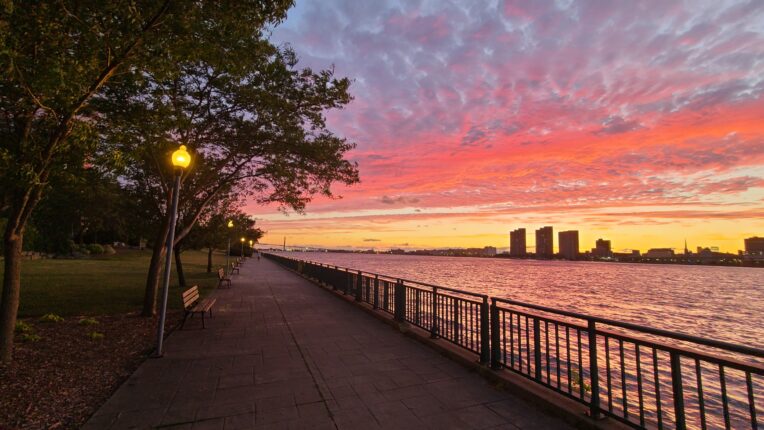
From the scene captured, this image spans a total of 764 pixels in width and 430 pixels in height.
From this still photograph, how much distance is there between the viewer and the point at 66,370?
6.11 metres

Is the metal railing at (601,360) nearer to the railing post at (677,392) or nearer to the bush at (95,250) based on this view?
the railing post at (677,392)

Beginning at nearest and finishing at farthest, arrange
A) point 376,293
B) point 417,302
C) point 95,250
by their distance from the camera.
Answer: point 417,302 < point 376,293 < point 95,250

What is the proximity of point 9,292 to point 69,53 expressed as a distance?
415 centimetres

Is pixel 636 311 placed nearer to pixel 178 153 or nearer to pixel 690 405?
pixel 690 405

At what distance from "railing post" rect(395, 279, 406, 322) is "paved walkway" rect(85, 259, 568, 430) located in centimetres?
57

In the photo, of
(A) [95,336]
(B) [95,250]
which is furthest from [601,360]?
(B) [95,250]

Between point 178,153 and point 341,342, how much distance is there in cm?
481

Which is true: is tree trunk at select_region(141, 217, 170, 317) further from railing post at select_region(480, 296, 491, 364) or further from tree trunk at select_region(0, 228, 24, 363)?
railing post at select_region(480, 296, 491, 364)

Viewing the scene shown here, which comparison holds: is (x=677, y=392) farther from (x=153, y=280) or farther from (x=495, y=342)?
(x=153, y=280)

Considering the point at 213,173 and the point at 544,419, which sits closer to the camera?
the point at 544,419

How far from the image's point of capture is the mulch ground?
4.55 m

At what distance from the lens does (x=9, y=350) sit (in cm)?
629

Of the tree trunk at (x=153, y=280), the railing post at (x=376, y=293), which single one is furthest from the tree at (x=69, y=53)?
the railing post at (x=376, y=293)

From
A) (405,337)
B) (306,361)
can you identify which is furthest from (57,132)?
(405,337)
